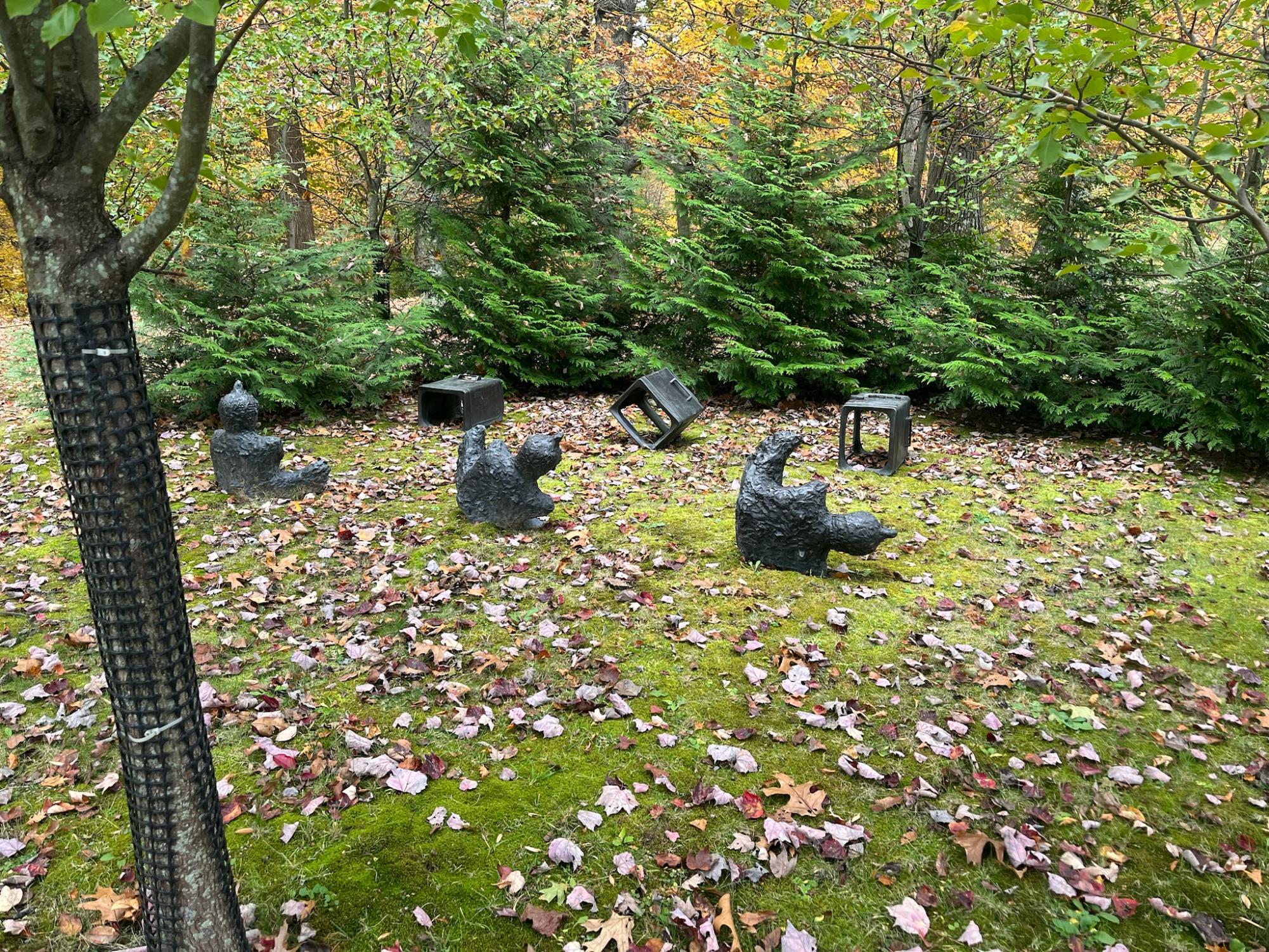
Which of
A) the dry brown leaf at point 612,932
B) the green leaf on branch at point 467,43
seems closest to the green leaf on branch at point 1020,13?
the green leaf on branch at point 467,43

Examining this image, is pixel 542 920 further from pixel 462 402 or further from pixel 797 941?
pixel 462 402

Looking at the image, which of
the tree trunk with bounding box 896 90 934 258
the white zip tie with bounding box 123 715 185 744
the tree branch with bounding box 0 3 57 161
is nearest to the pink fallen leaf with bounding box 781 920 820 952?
the white zip tie with bounding box 123 715 185 744

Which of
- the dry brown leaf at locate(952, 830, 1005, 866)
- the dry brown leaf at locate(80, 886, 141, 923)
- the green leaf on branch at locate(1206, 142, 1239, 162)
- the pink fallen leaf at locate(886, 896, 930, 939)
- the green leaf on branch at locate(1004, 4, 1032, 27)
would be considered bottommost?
the pink fallen leaf at locate(886, 896, 930, 939)

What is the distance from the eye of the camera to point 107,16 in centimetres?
135

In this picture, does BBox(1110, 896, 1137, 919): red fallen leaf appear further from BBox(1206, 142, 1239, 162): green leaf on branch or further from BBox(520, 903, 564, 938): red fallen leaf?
BBox(1206, 142, 1239, 162): green leaf on branch

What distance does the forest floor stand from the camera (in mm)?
2812

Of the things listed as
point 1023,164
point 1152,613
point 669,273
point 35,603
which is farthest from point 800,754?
point 1023,164

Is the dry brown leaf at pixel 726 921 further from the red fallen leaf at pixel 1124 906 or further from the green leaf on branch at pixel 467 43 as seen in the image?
the green leaf on branch at pixel 467 43

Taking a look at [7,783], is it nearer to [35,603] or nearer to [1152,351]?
[35,603]

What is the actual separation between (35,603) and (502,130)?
26.2ft

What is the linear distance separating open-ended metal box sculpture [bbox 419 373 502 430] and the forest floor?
262cm

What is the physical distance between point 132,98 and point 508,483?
4329mm

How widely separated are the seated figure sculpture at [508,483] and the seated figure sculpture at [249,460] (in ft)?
5.18

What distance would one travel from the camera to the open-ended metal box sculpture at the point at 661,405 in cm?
877
